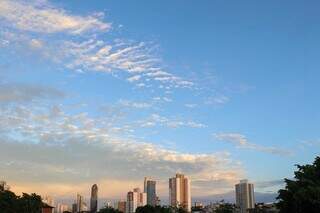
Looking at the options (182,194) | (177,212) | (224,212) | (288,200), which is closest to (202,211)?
(177,212)

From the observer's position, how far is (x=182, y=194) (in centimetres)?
19988

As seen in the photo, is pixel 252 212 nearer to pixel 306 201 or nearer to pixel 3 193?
pixel 3 193

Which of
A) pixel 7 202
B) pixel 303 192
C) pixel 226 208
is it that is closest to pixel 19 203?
pixel 7 202

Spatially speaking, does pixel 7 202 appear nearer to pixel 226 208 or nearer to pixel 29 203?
pixel 29 203

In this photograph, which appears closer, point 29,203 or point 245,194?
point 29,203

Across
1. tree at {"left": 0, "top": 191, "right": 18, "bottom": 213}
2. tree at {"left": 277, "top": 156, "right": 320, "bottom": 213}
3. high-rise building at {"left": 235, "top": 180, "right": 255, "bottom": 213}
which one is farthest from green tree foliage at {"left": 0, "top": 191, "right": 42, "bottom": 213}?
high-rise building at {"left": 235, "top": 180, "right": 255, "bottom": 213}

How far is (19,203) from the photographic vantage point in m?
79.6

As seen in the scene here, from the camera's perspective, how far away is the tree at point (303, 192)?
49312 mm

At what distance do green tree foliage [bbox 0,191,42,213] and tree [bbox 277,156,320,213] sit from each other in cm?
4155

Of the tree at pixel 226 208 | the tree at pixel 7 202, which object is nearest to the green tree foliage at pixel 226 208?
the tree at pixel 226 208

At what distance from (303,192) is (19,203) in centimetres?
4735

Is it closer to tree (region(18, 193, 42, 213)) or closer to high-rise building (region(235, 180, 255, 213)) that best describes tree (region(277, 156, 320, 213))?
tree (region(18, 193, 42, 213))

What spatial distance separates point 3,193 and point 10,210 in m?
3.49

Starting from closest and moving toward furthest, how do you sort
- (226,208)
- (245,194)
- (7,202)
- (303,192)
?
(303,192) → (7,202) → (226,208) → (245,194)
